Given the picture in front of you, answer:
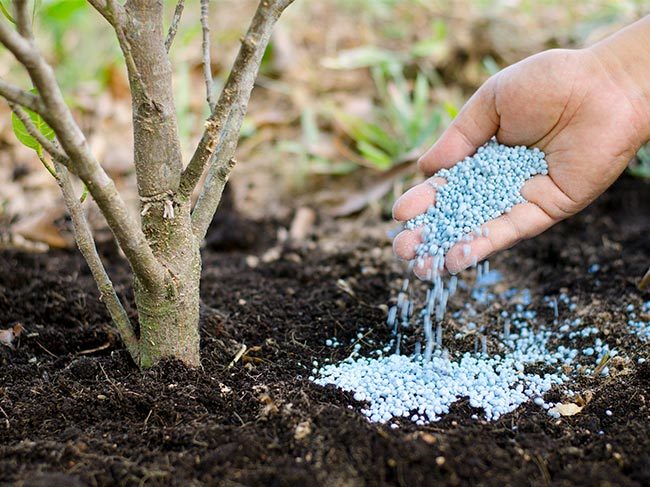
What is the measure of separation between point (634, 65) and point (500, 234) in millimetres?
712

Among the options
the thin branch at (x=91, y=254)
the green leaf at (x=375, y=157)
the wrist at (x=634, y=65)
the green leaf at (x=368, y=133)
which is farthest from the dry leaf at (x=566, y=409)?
the green leaf at (x=368, y=133)

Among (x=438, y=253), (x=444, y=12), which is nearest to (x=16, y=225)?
(x=438, y=253)

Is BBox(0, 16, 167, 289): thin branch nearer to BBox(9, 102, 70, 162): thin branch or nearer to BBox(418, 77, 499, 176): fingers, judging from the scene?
BBox(9, 102, 70, 162): thin branch

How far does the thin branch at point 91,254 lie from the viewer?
5.47 ft

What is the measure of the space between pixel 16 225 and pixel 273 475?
212 centimetres

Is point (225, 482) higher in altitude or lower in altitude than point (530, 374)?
lower

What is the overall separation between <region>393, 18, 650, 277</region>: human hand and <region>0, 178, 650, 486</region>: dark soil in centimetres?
41

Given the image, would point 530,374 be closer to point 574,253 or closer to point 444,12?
point 574,253

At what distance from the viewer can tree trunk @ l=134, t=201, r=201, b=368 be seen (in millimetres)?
1696

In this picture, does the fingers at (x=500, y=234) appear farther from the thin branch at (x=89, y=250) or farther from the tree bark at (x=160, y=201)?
the thin branch at (x=89, y=250)

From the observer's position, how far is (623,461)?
54.8 inches

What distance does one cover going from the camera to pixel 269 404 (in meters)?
1.57

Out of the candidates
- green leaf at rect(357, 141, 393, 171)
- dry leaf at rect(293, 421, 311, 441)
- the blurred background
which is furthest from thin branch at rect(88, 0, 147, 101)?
green leaf at rect(357, 141, 393, 171)

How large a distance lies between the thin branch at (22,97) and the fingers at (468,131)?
1249 mm
